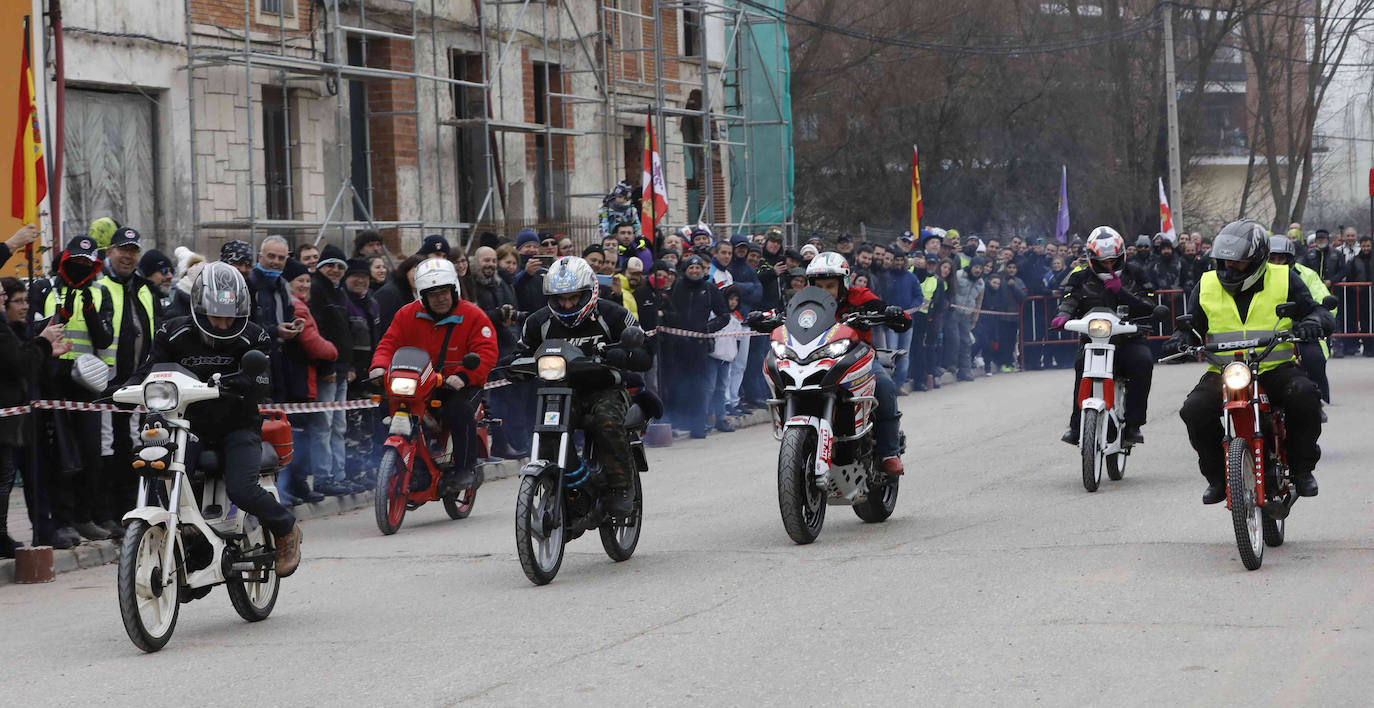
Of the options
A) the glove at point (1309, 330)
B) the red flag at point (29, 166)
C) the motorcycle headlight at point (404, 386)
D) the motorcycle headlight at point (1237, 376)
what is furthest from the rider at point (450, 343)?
the glove at point (1309, 330)

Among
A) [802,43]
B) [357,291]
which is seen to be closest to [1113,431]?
[357,291]

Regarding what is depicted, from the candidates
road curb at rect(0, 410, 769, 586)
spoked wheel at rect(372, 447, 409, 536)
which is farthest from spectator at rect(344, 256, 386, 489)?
spoked wheel at rect(372, 447, 409, 536)

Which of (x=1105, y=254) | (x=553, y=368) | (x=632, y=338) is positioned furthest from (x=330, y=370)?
(x=1105, y=254)

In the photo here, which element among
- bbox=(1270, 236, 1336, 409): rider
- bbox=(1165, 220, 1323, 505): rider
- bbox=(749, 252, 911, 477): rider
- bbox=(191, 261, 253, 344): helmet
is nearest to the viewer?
bbox=(191, 261, 253, 344): helmet

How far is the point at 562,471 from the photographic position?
30.8ft

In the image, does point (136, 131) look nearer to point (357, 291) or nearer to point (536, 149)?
point (357, 291)

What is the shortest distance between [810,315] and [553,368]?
180 cm

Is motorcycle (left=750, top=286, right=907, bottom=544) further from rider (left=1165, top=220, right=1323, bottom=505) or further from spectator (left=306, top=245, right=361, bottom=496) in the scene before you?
spectator (left=306, top=245, right=361, bottom=496)

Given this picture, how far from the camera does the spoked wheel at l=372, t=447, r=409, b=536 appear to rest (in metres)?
11.7

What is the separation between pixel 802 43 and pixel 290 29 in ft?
78.6

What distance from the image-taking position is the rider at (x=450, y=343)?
11.9 meters

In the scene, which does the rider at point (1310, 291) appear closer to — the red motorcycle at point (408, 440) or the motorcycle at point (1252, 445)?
the motorcycle at point (1252, 445)

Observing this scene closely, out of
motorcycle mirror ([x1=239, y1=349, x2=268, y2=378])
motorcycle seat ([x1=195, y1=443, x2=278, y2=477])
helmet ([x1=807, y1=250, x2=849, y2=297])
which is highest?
helmet ([x1=807, y1=250, x2=849, y2=297])

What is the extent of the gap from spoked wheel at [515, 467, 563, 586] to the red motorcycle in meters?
2.58
